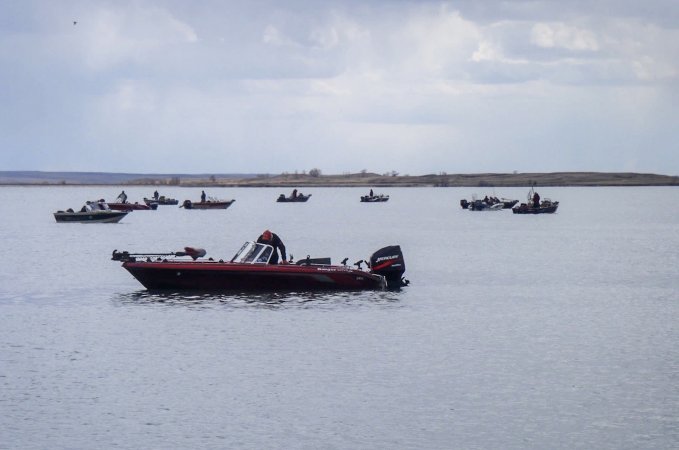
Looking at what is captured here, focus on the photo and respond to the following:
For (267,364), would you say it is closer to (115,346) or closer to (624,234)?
(115,346)

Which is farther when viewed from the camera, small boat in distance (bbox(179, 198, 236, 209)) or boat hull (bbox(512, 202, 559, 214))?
small boat in distance (bbox(179, 198, 236, 209))

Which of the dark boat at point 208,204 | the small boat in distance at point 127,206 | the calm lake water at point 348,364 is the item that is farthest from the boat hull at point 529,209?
the calm lake water at point 348,364

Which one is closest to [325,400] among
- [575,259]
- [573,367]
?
[573,367]

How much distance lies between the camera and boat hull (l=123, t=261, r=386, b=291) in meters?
43.5

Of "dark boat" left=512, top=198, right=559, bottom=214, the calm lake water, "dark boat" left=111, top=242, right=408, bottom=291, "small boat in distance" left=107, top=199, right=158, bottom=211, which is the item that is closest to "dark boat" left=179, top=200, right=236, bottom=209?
"small boat in distance" left=107, top=199, right=158, bottom=211

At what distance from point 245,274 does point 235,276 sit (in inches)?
15.2

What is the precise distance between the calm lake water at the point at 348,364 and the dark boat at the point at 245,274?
653 millimetres

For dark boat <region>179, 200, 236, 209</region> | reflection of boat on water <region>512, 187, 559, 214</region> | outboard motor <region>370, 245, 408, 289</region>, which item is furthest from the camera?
dark boat <region>179, 200, 236, 209</region>

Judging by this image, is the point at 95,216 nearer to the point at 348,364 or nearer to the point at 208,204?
the point at 208,204

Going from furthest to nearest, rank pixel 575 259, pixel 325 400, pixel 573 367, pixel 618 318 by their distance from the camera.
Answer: pixel 575 259 < pixel 618 318 < pixel 573 367 < pixel 325 400

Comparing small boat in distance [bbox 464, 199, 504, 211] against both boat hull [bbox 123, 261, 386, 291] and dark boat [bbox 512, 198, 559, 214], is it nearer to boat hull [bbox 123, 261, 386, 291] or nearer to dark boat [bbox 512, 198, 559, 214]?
dark boat [bbox 512, 198, 559, 214]

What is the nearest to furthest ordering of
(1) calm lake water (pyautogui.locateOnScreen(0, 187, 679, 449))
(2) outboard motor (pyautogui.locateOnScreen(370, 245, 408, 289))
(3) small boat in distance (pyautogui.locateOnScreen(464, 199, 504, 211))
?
(1) calm lake water (pyautogui.locateOnScreen(0, 187, 679, 449)) < (2) outboard motor (pyautogui.locateOnScreen(370, 245, 408, 289)) < (3) small boat in distance (pyautogui.locateOnScreen(464, 199, 504, 211))

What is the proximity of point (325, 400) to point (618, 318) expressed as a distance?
17.6m

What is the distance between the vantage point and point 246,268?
1703 inches
